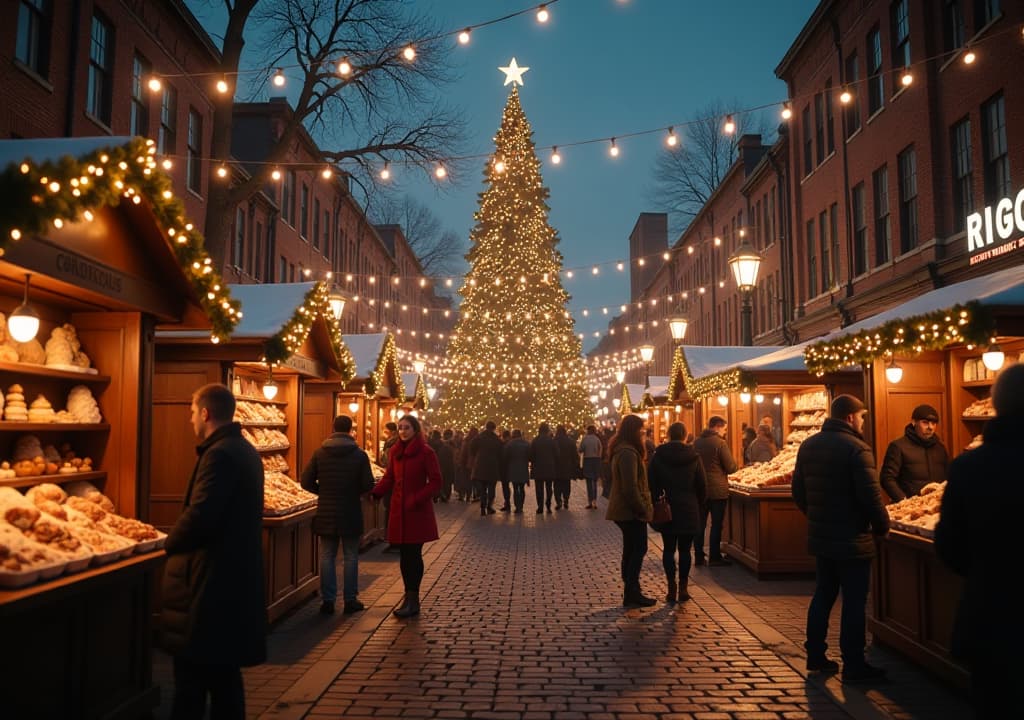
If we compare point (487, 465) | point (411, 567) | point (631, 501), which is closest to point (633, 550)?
point (631, 501)

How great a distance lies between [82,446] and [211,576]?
343cm

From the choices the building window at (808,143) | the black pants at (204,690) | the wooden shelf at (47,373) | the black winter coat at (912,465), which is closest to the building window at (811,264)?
the building window at (808,143)

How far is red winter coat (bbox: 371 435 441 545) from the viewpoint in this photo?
9.37 meters

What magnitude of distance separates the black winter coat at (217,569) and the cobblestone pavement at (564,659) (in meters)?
1.55

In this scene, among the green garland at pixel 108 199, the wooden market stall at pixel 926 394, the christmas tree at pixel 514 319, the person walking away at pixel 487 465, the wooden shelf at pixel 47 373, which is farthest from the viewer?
the christmas tree at pixel 514 319

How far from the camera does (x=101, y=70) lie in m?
20.3

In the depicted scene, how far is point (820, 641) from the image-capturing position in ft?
23.2

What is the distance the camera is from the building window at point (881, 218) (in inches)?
975

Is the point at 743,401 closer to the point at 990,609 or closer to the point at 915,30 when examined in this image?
the point at 915,30

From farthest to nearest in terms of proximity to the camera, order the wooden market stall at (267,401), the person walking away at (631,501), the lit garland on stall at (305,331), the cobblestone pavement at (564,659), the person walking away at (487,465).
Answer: the person walking away at (487,465)
the lit garland on stall at (305,331)
the person walking away at (631,501)
the wooden market stall at (267,401)
the cobblestone pavement at (564,659)

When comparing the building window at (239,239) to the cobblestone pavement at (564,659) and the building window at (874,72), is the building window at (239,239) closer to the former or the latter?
the building window at (874,72)

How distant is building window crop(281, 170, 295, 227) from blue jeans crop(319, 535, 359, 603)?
2860 cm

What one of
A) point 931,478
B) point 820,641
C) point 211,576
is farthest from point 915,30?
point 211,576

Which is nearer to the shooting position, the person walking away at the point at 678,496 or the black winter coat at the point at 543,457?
the person walking away at the point at 678,496
